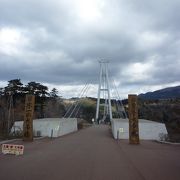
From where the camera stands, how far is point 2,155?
16.6 m

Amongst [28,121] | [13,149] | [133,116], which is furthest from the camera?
[133,116]

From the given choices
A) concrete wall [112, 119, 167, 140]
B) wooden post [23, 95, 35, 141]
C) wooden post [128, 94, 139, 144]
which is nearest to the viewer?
wooden post [23, 95, 35, 141]

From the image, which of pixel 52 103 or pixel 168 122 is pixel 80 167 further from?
pixel 52 103

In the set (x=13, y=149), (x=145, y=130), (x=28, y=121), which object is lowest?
(x=13, y=149)

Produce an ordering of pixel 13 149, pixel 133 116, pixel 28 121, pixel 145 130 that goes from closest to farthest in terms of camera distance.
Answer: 1. pixel 13 149
2. pixel 28 121
3. pixel 133 116
4. pixel 145 130

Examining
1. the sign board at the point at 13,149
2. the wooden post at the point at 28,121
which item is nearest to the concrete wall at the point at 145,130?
the wooden post at the point at 28,121

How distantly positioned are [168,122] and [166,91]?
126 metres

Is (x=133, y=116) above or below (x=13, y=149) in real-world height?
above

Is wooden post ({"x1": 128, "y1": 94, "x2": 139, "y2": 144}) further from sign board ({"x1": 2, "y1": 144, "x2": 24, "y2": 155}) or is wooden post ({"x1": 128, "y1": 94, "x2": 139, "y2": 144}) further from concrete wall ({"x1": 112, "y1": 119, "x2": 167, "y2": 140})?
sign board ({"x1": 2, "y1": 144, "x2": 24, "y2": 155})

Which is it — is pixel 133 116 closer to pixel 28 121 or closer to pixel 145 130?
pixel 145 130

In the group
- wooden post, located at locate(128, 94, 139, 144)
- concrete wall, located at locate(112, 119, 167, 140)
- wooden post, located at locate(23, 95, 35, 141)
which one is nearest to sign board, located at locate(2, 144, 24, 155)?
wooden post, located at locate(23, 95, 35, 141)

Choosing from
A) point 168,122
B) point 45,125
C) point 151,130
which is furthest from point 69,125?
point 168,122

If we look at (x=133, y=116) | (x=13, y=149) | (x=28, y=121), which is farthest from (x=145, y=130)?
(x=13, y=149)

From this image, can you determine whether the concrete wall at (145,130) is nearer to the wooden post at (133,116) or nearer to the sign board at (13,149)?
the wooden post at (133,116)
